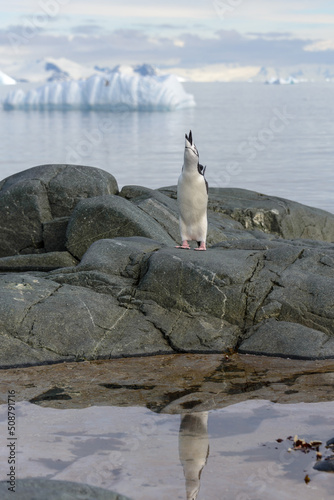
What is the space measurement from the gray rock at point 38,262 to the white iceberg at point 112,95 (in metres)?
43.9

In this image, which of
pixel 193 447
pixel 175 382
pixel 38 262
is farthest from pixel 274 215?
pixel 193 447

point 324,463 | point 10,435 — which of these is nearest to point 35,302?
point 10,435

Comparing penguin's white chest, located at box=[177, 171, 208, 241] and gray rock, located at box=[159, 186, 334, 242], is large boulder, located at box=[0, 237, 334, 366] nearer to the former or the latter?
penguin's white chest, located at box=[177, 171, 208, 241]

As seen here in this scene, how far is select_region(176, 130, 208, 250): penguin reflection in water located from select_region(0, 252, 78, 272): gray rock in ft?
6.64

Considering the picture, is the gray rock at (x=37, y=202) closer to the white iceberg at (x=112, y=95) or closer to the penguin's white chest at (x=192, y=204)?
the penguin's white chest at (x=192, y=204)

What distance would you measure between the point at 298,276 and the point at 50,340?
2886 mm

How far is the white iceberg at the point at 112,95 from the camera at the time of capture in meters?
53.0

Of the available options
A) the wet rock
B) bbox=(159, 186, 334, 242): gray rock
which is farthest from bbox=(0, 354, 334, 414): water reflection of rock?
bbox=(159, 186, 334, 242): gray rock

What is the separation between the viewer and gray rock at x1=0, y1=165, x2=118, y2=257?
11.2m

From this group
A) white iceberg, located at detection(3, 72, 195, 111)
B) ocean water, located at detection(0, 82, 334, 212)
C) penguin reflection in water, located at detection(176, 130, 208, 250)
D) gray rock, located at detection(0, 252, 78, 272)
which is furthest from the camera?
white iceberg, located at detection(3, 72, 195, 111)

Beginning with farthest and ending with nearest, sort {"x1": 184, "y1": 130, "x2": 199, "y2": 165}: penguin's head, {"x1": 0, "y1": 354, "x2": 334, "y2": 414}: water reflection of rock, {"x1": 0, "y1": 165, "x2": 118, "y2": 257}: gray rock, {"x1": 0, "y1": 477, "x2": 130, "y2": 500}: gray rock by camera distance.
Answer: {"x1": 0, "y1": 165, "x2": 118, "y2": 257}: gray rock, {"x1": 184, "y1": 130, "x2": 199, "y2": 165}: penguin's head, {"x1": 0, "y1": 354, "x2": 334, "y2": 414}: water reflection of rock, {"x1": 0, "y1": 477, "x2": 130, "y2": 500}: gray rock

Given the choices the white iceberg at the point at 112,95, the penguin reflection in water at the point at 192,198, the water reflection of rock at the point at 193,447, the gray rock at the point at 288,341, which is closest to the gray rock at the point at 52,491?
the water reflection of rock at the point at 193,447

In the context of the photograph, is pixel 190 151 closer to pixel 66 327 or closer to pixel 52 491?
pixel 66 327

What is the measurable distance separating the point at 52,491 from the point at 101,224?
6367 mm
